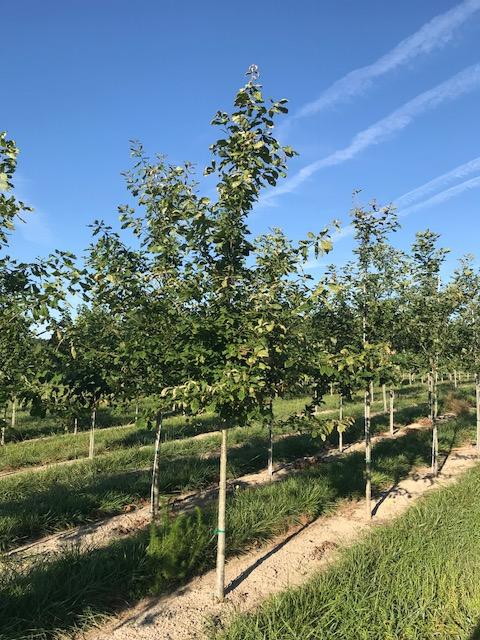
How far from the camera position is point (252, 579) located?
236 inches

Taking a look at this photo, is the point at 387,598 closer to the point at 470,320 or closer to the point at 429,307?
the point at 429,307

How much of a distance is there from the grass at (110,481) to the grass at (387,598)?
1825mm

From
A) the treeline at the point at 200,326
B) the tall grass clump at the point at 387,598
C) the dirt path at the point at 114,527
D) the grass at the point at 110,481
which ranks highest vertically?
the treeline at the point at 200,326

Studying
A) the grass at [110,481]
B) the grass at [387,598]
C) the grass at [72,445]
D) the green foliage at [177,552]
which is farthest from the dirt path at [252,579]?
the grass at [72,445]

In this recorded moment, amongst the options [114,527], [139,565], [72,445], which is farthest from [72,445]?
[139,565]

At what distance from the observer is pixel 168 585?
5719mm

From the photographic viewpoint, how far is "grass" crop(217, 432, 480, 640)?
433 cm

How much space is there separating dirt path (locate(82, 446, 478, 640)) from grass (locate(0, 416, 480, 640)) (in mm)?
200

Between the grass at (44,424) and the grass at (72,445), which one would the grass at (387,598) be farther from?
the grass at (44,424)

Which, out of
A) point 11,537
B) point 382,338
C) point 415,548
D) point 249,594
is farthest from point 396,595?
point 11,537

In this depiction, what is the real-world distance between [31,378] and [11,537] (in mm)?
4486

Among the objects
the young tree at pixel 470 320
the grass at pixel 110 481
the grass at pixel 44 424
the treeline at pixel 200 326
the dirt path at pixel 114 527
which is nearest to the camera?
the treeline at pixel 200 326

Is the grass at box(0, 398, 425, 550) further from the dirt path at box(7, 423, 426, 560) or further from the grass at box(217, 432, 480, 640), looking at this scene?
the grass at box(217, 432, 480, 640)

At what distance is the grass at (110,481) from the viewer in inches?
312
